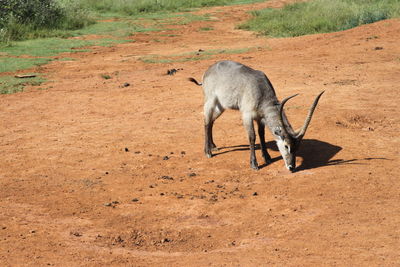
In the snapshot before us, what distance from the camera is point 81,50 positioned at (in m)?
18.7

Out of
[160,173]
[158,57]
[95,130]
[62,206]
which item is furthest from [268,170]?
[158,57]

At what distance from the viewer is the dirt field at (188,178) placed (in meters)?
6.06

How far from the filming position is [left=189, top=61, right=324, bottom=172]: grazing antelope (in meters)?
8.11

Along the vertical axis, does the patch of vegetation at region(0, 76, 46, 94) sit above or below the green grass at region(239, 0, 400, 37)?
below

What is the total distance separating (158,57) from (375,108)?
8.24 meters

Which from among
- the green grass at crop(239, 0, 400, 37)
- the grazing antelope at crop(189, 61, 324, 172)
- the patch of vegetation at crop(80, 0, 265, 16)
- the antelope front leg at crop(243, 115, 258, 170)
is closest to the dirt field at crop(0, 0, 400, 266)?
the antelope front leg at crop(243, 115, 258, 170)

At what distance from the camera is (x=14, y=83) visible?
14383 mm

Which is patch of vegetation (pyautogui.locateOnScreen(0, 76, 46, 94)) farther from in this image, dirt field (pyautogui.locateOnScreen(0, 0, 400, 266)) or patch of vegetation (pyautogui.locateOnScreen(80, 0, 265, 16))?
patch of vegetation (pyautogui.locateOnScreen(80, 0, 265, 16))

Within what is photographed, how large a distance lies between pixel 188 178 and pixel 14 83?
778cm

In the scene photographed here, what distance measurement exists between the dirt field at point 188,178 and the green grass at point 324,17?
5579 mm

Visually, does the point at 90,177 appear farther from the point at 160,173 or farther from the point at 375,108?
the point at 375,108

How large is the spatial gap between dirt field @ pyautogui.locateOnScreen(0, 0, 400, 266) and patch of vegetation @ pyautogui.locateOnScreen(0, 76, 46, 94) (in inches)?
15.3

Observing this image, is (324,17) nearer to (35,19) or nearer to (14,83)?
(35,19)

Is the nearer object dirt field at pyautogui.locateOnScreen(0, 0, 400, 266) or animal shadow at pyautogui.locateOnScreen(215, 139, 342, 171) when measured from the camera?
dirt field at pyautogui.locateOnScreen(0, 0, 400, 266)
